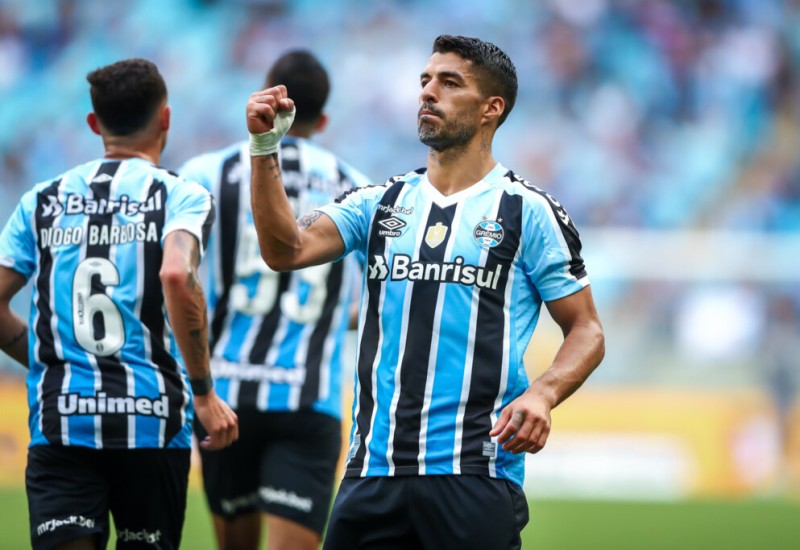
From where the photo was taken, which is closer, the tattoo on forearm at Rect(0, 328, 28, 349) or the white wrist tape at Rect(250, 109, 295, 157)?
the white wrist tape at Rect(250, 109, 295, 157)

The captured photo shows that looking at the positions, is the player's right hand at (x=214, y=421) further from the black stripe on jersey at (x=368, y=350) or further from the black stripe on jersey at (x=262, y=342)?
the black stripe on jersey at (x=262, y=342)

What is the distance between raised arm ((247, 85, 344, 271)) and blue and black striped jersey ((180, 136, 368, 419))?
5.79ft

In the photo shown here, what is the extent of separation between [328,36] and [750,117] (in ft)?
19.4

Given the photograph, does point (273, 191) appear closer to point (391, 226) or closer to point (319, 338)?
point (391, 226)

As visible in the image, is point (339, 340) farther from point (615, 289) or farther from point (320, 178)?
point (615, 289)

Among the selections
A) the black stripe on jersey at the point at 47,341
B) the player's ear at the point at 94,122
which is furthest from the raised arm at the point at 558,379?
the player's ear at the point at 94,122

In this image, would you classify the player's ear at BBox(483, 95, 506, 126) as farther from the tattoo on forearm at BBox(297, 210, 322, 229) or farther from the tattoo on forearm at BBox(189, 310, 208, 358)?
the tattoo on forearm at BBox(189, 310, 208, 358)

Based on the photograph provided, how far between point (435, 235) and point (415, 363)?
0.44 meters

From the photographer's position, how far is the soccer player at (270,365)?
5750 mm

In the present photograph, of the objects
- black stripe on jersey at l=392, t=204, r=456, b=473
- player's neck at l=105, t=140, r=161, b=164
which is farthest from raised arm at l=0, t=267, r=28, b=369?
black stripe on jersey at l=392, t=204, r=456, b=473

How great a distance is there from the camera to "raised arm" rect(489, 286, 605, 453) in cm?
379

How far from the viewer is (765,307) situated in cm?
1306

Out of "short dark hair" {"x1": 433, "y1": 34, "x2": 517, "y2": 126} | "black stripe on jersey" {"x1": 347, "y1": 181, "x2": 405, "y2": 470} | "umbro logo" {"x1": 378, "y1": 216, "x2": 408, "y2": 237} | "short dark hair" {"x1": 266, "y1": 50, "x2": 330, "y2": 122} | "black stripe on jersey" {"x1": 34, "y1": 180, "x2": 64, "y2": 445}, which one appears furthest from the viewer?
"short dark hair" {"x1": 266, "y1": 50, "x2": 330, "y2": 122}

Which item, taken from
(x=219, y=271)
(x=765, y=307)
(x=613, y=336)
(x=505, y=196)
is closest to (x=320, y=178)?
(x=219, y=271)
